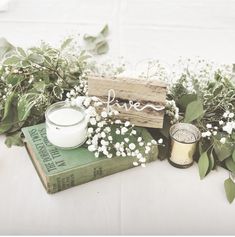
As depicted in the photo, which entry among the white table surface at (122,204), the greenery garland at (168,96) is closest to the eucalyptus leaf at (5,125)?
the greenery garland at (168,96)

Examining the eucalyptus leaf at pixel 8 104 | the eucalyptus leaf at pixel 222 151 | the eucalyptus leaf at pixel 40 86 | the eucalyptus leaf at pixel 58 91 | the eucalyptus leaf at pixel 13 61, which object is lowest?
the eucalyptus leaf at pixel 222 151

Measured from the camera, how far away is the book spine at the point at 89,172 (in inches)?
33.2

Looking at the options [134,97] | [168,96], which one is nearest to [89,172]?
[134,97]

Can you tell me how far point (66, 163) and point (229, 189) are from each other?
378 mm

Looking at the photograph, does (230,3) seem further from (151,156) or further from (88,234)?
(88,234)

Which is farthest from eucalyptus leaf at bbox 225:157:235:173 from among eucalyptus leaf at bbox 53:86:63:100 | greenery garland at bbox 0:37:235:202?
eucalyptus leaf at bbox 53:86:63:100

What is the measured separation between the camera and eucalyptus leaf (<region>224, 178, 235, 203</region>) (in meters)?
0.86

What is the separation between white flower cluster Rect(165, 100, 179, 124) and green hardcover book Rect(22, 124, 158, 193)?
0.08 m

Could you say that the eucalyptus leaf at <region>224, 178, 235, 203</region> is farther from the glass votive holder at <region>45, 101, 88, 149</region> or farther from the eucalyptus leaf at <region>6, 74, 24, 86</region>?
the eucalyptus leaf at <region>6, 74, 24, 86</region>

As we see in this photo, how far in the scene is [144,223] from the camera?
821 millimetres

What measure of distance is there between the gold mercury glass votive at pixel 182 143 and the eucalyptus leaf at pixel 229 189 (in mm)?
97

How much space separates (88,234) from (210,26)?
1041 mm

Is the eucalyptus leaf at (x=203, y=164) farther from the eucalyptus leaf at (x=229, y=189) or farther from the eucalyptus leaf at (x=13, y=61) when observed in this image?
the eucalyptus leaf at (x=13, y=61)

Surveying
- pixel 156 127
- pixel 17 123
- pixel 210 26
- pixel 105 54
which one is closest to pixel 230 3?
pixel 210 26
